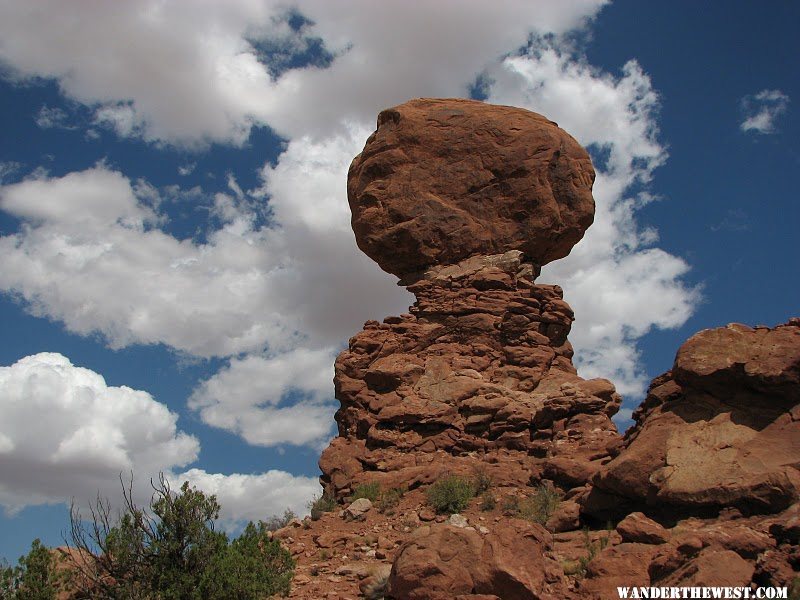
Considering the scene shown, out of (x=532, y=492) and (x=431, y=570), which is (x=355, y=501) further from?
(x=431, y=570)

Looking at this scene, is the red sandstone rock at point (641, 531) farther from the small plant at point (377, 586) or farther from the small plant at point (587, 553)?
the small plant at point (377, 586)

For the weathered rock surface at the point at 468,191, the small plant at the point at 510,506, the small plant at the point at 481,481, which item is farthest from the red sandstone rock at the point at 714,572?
the weathered rock surface at the point at 468,191

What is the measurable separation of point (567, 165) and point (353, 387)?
9.50 meters

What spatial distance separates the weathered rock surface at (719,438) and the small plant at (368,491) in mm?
4929

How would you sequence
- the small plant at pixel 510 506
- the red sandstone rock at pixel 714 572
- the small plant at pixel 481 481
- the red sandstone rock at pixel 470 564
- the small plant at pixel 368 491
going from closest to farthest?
the red sandstone rock at pixel 714 572 < the red sandstone rock at pixel 470 564 < the small plant at pixel 510 506 < the small plant at pixel 481 481 < the small plant at pixel 368 491

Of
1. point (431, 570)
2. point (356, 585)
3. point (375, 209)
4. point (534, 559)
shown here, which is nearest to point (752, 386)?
point (534, 559)

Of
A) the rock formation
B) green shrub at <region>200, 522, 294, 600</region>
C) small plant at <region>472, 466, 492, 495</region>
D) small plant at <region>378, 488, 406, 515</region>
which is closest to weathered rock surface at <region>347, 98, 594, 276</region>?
the rock formation

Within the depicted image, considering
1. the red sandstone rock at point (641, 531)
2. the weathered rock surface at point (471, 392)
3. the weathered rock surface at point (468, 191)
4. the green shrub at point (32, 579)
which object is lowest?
the green shrub at point (32, 579)

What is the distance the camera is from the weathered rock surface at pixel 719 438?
36.6 ft

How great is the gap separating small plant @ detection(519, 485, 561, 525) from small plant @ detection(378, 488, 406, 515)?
9.01ft

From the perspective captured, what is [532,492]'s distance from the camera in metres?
15.9

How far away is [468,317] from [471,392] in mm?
2337

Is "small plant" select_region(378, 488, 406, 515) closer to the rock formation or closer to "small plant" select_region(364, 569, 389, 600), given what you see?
the rock formation

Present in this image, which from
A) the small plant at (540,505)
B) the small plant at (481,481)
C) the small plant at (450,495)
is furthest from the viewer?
the small plant at (481,481)
